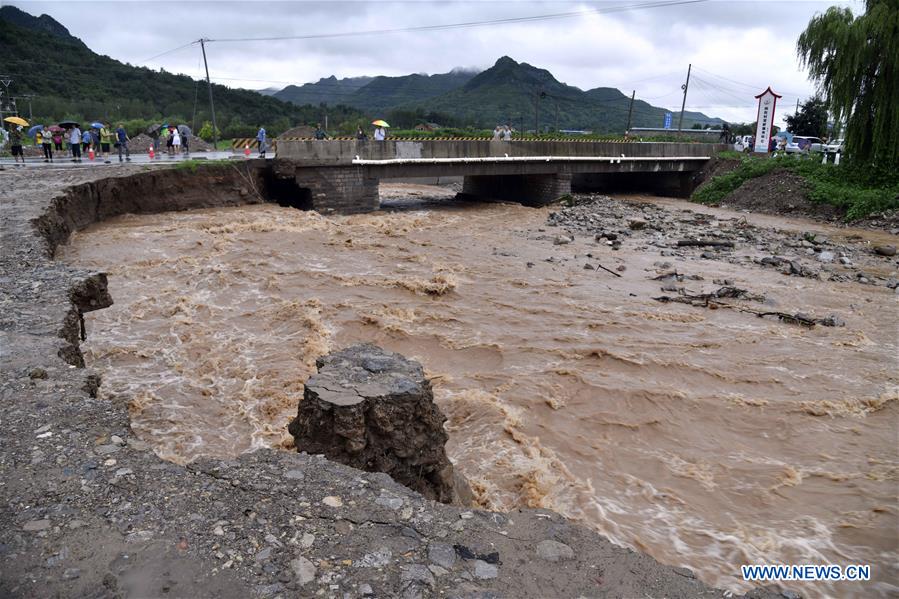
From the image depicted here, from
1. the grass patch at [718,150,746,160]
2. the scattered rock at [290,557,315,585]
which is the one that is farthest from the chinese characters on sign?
the scattered rock at [290,557,315,585]

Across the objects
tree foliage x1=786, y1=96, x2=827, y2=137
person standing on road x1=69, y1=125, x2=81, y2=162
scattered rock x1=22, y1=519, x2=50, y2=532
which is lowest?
scattered rock x1=22, y1=519, x2=50, y2=532

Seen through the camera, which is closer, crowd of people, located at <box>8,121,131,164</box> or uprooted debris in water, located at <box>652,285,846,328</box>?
uprooted debris in water, located at <box>652,285,846,328</box>

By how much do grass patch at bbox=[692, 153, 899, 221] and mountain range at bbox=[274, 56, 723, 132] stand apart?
51.6 meters

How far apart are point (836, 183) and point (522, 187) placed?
13148mm

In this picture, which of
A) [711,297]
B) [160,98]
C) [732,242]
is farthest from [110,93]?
[711,297]

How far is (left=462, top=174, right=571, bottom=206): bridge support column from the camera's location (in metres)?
27.8

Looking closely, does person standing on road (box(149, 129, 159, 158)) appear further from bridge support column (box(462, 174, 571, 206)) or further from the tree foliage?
the tree foliage

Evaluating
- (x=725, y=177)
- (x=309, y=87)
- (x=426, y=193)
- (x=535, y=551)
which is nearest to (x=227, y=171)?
(x=426, y=193)

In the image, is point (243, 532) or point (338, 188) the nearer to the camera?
point (243, 532)

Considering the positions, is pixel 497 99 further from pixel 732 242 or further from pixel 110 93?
pixel 732 242

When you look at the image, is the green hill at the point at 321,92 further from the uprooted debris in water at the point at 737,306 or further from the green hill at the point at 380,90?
the uprooted debris in water at the point at 737,306

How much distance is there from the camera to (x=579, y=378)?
8.82 m

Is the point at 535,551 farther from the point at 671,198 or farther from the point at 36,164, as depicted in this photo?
the point at 671,198

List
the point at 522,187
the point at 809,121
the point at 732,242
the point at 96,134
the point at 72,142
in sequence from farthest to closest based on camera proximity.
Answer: the point at 809,121 < the point at 522,187 < the point at 96,134 < the point at 72,142 < the point at 732,242
